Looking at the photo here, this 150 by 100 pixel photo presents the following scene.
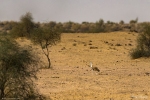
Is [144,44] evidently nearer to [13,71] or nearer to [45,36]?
[45,36]

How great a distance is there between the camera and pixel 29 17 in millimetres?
59344

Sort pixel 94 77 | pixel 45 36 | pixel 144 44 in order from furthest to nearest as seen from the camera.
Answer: pixel 144 44 < pixel 45 36 < pixel 94 77

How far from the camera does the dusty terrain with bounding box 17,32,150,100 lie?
18062 mm

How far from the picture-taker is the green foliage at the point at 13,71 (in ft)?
43.7

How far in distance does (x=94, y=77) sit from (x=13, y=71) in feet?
35.0

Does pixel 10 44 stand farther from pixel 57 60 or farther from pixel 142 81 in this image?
pixel 57 60

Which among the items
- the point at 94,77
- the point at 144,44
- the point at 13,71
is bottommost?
the point at 94,77

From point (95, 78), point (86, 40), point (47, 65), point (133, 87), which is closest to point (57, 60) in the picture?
point (47, 65)

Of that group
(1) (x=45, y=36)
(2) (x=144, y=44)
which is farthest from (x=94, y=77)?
(2) (x=144, y=44)

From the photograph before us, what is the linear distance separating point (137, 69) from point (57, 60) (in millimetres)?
8980

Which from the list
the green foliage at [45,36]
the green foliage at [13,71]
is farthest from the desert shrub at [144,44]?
the green foliage at [13,71]

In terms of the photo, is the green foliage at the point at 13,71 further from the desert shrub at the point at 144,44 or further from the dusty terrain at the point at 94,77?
the desert shrub at the point at 144,44

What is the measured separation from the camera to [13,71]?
13258mm

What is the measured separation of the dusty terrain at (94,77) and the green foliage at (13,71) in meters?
1.00
